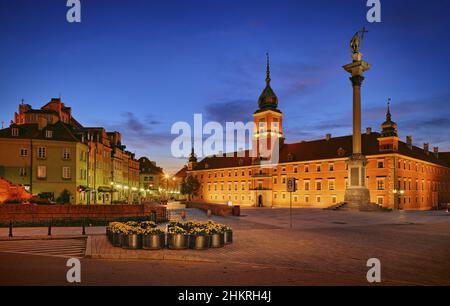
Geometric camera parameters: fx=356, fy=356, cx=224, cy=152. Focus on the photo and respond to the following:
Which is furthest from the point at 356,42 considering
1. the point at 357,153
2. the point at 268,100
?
the point at 268,100

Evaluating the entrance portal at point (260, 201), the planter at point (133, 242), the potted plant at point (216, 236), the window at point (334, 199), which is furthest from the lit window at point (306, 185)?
the planter at point (133, 242)

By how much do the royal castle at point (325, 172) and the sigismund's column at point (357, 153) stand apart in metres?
3.43

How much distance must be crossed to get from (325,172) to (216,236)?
64.6 metres

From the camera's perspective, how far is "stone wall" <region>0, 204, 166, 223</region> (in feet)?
90.2

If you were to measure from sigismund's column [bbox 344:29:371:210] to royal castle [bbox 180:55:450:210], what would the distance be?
11.3 feet

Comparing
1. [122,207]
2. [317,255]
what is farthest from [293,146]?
[317,255]

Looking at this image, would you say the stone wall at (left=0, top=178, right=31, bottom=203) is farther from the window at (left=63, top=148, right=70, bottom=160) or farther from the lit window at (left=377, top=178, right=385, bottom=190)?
the lit window at (left=377, top=178, right=385, bottom=190)

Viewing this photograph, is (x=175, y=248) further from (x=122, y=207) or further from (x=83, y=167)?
(x=83, y=167)

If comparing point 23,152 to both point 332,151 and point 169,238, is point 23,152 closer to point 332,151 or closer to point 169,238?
point 169,238

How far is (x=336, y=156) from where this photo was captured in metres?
76.1

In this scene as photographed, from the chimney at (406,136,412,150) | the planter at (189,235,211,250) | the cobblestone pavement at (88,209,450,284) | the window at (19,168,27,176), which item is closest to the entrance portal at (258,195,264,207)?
the chimney at (406,136,412,150)

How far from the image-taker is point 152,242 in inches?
635

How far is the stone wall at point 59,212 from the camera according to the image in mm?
27484
